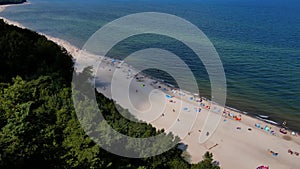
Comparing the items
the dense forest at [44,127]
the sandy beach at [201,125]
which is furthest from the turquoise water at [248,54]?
the dense forest at [44,127]

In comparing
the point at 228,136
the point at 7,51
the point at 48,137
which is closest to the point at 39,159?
the point at 48,137

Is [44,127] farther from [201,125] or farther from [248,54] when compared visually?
[248,54]

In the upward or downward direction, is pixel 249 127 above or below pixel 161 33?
below

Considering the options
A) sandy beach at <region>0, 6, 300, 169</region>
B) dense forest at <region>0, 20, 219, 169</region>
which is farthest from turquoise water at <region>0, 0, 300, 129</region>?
dense forest at <region>0, 20, 219, 169</region>

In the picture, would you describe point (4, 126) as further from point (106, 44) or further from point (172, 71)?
point (106, 44)

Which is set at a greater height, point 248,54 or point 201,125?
point 248,54

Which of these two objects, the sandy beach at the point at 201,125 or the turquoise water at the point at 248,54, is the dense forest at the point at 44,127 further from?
the turquoise water at the point at 248,54

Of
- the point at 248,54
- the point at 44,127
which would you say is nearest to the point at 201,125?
the point at 44,127

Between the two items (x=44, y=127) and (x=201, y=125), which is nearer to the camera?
(x=44, y=127)
